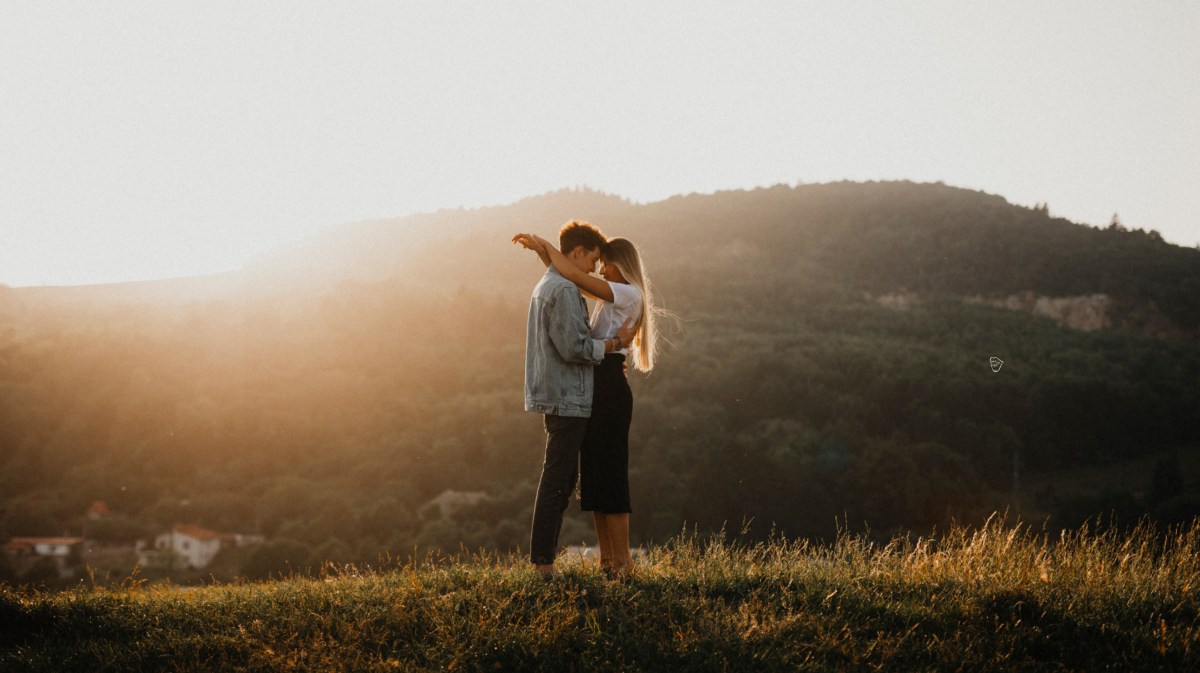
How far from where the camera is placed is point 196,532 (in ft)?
176

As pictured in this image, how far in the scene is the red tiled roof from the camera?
173 feet

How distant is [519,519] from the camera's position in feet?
196

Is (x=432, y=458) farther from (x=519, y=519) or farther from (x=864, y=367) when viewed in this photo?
(x=864, y=367)

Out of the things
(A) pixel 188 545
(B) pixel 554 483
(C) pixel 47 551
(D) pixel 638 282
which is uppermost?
(D) pixel 638 282

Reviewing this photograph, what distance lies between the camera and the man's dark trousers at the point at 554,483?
471 cm

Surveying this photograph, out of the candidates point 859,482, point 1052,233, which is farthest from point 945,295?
point 859,482

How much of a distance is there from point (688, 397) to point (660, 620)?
7258cm

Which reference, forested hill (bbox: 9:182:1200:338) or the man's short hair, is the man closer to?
the man's short hair

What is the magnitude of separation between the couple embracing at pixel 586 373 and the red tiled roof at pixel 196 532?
5506 centimetres

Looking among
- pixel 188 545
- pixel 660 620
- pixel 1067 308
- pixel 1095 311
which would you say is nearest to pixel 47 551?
pixel 188 545

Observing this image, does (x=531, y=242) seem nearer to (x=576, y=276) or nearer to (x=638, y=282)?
(x=576, y=276)

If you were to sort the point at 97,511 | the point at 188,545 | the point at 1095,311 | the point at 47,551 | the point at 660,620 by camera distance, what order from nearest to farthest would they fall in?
the point at 660,620
the point at 47,551
the point at 188,545
the point at 97,511
the point at 1095,311

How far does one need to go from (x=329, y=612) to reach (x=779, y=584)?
2453 mm

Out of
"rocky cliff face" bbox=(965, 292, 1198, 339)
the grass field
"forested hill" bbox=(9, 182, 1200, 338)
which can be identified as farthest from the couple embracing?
"rocky cliff face" bbox=(965, 292, 1198, 339)
